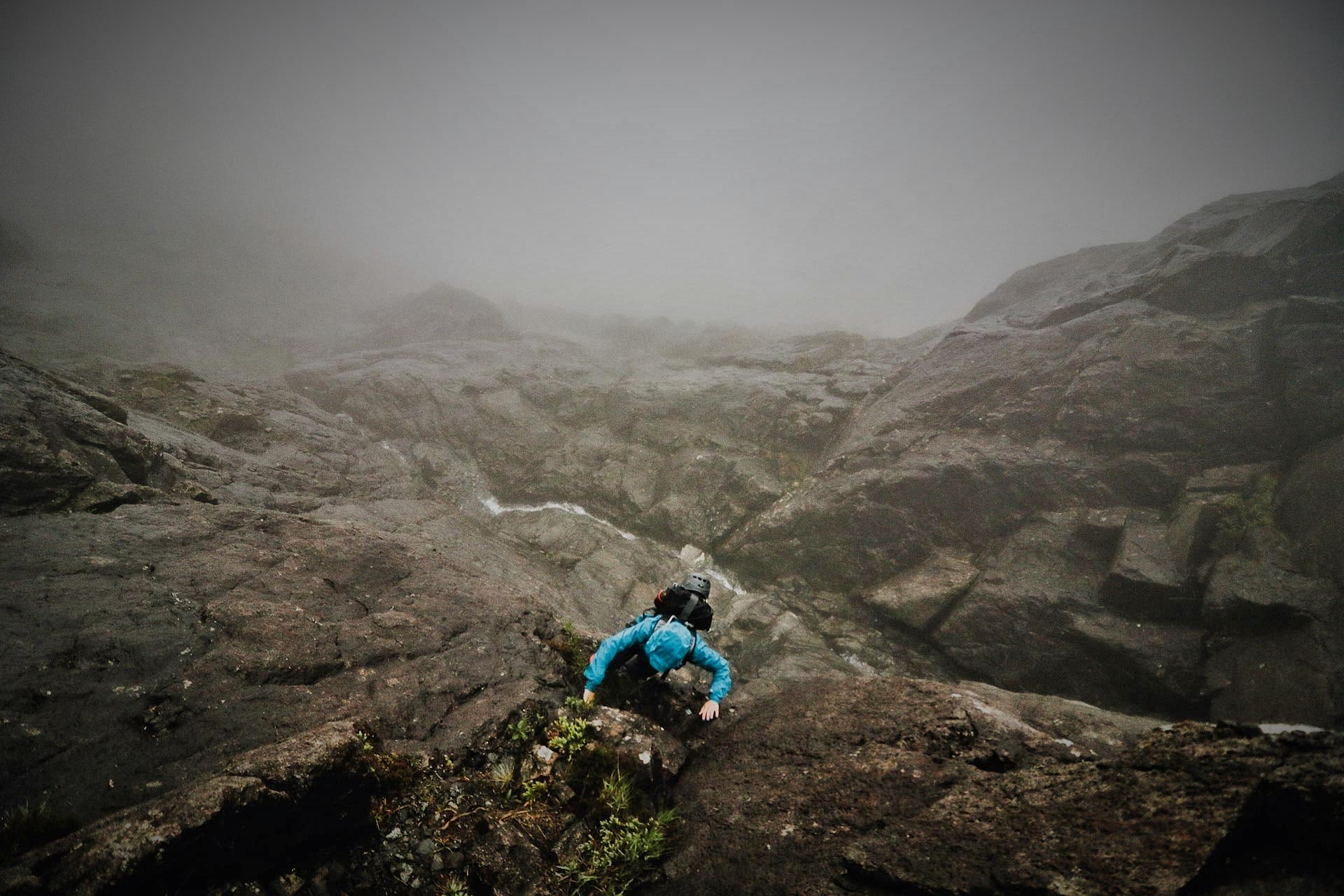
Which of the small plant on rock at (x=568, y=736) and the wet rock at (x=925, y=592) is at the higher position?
the small plant on rock at (x=568, y=736)

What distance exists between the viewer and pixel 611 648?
766cm

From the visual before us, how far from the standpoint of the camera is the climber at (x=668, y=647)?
7.45m

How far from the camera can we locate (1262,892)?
11.5ft

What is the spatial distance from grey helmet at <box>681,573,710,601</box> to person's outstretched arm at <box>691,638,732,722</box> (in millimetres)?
785

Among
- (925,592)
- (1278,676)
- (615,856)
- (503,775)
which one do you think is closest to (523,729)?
(503,775)

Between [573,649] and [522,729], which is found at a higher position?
[522,729]

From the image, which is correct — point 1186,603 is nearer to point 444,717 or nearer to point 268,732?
point 444,717

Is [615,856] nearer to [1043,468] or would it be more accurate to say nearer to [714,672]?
[714,672]

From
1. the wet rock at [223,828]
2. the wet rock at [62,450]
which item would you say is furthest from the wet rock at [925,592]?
the wet rock at [62,450]

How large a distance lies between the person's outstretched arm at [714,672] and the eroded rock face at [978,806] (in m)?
0.58

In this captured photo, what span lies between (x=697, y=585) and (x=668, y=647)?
116 centimetres

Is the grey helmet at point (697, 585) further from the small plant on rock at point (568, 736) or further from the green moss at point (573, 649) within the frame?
the green moss at point (573, 649)

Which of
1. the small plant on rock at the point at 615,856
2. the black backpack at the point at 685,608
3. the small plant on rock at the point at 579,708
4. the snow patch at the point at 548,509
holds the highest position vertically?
the black backpack at the point at 685,608

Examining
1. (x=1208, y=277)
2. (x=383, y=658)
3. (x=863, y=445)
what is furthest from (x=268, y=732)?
(x=1208, y=277)
